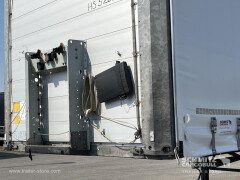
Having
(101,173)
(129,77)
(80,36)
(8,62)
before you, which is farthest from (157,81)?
(101,173)

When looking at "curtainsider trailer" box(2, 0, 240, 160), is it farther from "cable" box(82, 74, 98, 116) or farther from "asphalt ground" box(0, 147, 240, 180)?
"asphalt ground" box(0, 147, 240, 180)

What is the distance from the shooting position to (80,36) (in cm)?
413

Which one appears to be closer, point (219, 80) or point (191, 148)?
point (191, 148)

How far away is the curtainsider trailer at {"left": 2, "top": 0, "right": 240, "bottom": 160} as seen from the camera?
345 cm

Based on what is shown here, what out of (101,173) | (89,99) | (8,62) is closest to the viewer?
(89,99)

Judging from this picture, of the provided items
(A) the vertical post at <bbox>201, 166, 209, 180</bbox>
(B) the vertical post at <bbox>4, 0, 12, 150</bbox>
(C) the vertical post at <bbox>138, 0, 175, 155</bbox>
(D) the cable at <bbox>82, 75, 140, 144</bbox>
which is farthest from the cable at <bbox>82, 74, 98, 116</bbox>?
(B) the vertical post at <bbox>4, 0, 12, 150</bbox>

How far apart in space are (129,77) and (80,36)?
82cm

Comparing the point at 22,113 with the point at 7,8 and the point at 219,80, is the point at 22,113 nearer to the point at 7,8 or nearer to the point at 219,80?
the point at 7,8

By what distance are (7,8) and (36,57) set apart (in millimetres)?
1038

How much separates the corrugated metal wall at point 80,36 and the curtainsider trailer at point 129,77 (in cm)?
1

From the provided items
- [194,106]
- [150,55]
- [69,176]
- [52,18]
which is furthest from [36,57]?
[69,176]

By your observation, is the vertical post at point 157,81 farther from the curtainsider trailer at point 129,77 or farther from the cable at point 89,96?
the cable at point 89,96

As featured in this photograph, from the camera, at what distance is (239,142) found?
4.28 metres

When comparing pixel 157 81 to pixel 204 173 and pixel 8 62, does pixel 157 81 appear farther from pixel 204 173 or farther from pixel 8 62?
pixel 8 62
